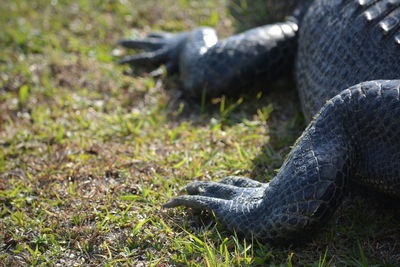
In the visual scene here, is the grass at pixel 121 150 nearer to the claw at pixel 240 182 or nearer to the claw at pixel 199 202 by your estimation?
the claw at pixel 199 202

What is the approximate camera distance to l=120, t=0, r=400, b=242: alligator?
246 centimetres

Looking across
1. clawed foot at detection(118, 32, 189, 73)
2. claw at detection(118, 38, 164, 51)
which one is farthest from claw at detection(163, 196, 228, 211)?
claw at detection(118, 38, 164, 51)

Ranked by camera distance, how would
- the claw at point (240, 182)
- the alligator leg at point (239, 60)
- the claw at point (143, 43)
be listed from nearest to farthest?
the claw at point (240, 182), the alligator leg at point (239, 60), the claw at point (143, 43)

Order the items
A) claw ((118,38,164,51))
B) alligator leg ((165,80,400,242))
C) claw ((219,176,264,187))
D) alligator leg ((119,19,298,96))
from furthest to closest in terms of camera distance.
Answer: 1. claw ((118,38,164,51))
2. alligator leg ((119,19,298,96))
3. claw ((219,176,264,187))
4. alligator leg ((165,80,400,242))

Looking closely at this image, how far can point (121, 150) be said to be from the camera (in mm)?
3590

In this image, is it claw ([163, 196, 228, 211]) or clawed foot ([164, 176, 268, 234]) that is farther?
claw ([163, 196, 228, 211])

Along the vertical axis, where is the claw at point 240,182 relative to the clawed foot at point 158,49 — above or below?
below

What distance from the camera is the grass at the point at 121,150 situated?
2.67 m

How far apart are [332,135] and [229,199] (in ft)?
2.22

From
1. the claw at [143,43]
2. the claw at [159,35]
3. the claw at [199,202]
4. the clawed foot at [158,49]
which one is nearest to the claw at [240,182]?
the claw at [199,202]

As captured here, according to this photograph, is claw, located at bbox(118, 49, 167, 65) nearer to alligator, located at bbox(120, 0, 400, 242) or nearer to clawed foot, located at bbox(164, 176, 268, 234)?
alligator, located at bbox(120, 0, 400, 242)

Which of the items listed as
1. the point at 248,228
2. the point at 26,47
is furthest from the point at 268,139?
the point at 26,47

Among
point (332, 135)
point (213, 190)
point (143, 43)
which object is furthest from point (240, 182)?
point (143, 43)

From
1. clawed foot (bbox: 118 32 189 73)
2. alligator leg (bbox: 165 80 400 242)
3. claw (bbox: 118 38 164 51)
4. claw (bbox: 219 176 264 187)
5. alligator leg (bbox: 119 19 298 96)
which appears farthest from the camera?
claw (bbox: 118 38 164 51)
